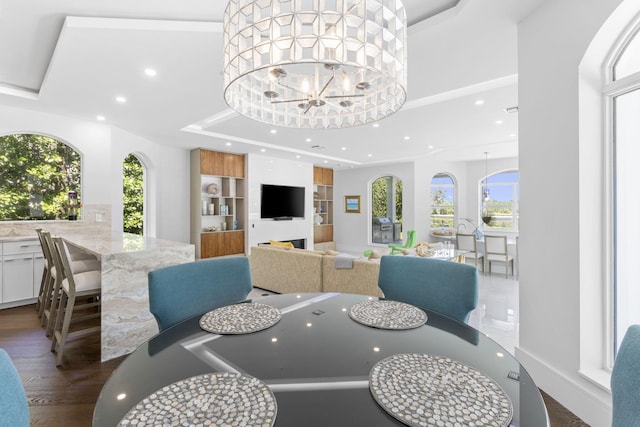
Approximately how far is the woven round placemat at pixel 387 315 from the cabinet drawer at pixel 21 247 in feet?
15.2

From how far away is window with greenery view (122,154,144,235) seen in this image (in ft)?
20.2

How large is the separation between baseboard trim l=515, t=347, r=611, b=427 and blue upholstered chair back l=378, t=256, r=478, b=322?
0.90 metres

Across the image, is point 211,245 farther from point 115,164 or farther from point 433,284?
point 433,284

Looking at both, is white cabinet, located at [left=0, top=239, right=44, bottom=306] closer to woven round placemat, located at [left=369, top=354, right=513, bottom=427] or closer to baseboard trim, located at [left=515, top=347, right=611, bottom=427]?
woven round placemat, located at [left=369, top=354, right=513, bottom=427]

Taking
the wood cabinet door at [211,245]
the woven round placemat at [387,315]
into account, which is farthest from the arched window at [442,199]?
the woven round placemat at [387,315]

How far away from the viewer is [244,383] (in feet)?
2.73

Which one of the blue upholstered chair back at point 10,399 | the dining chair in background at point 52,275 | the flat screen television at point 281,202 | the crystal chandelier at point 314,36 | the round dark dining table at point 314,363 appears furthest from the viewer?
the flat screen television at point 281,202

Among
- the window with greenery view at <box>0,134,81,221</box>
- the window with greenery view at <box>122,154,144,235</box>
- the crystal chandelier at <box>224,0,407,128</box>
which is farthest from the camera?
the window with greenery view at <box>122,154,144,235</box>

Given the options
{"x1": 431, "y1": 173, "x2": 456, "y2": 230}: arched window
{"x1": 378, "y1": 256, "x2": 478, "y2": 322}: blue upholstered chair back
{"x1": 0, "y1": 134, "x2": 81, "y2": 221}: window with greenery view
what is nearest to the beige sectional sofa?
{"x1": 378, "y1": 256, "x2": 478, "y2": 322}: blue upholstered chair back

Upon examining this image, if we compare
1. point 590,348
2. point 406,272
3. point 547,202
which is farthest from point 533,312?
point 406,272

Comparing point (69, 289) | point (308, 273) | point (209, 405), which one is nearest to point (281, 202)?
point (308, 273)

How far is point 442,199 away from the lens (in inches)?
350

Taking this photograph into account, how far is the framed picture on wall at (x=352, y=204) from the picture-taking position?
9.59m

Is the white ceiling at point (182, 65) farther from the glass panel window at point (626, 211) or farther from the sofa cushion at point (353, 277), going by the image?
the sofa cushion at point (353, 277)
